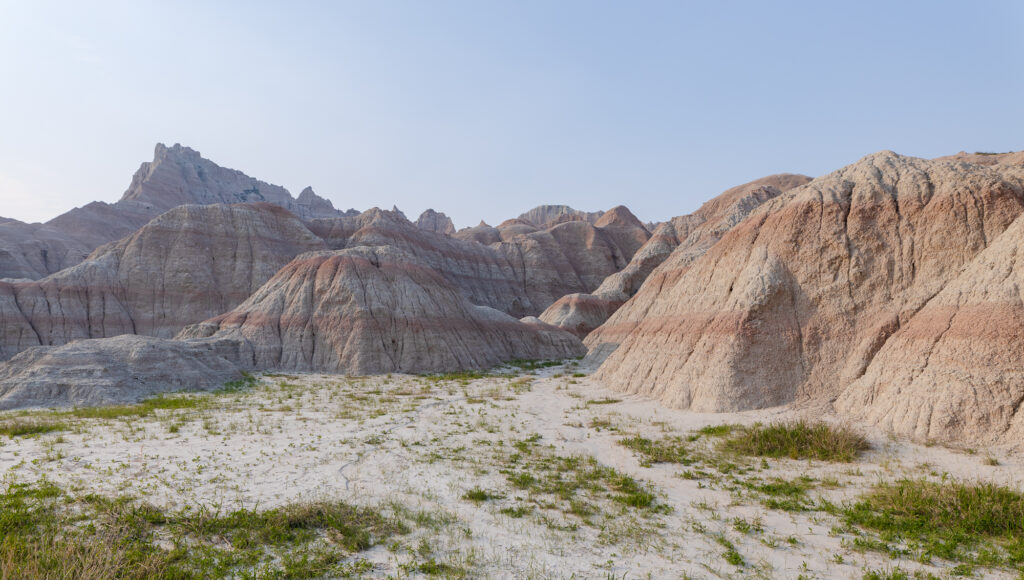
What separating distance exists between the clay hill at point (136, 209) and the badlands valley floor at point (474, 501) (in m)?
70.4

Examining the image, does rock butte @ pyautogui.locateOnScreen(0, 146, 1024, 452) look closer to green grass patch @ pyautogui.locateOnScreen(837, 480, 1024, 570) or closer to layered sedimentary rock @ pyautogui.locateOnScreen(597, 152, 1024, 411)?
layered sedimentary rock @ pyautogui.locateOnScreen(597, 152, 1024, 411)

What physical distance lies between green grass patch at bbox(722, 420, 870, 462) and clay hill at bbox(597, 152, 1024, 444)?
8.04 ft

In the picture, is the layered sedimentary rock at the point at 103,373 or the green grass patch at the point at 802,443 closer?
the green grass patch at the point at 802,443

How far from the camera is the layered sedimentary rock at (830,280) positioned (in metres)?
16.8

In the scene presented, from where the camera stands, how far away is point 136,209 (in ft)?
313

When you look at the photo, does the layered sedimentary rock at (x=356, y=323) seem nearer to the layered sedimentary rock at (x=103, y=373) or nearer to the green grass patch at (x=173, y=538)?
the layered sedimentary rock at (x=103, y=373)

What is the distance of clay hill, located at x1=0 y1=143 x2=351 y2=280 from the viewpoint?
71.6 m

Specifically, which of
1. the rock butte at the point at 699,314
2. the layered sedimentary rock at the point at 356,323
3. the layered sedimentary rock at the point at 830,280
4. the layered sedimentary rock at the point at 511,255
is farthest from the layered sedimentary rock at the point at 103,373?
the layered sedimentary rock at the point at 511,255

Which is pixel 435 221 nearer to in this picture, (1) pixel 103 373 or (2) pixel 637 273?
(2) pixel 637 273

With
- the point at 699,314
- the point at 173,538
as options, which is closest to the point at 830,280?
the point at 699,314

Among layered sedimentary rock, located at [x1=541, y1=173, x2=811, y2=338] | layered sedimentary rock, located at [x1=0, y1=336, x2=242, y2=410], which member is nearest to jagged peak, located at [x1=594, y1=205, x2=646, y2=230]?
layered sedimentary rock, located at [x1=541, y1=173, x2=811, y2=338]

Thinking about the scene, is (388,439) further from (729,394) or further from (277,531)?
(729,394)

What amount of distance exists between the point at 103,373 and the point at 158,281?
39.6 m

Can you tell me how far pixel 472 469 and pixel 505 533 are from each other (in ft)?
11.8
